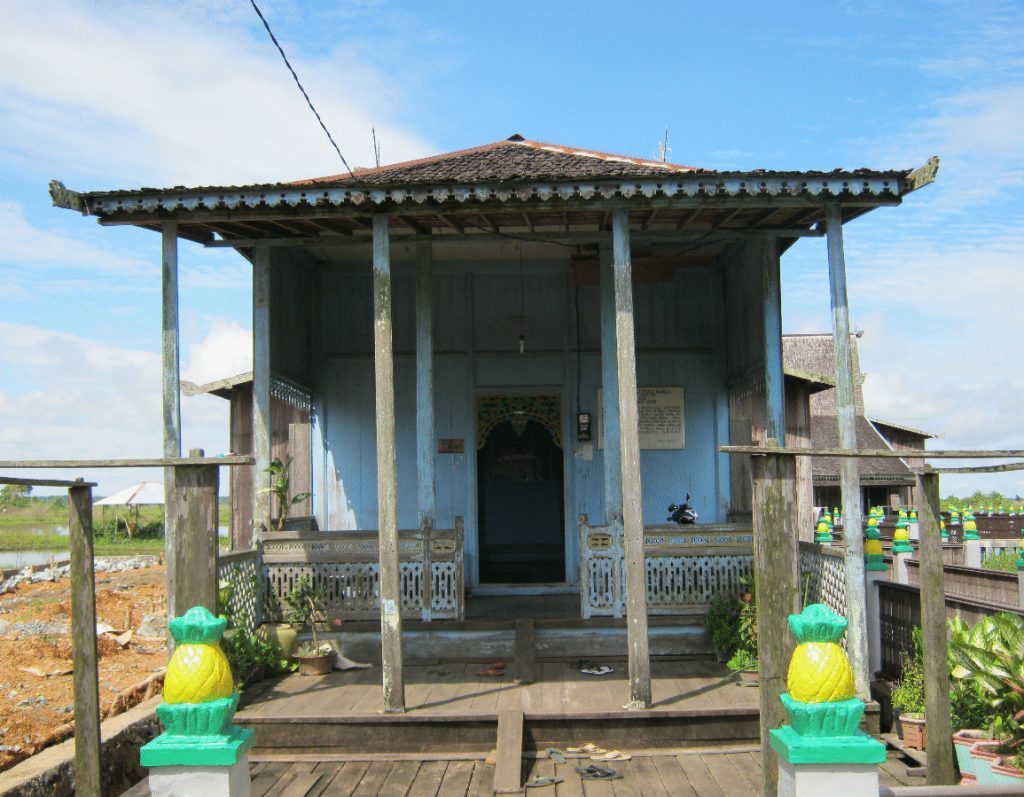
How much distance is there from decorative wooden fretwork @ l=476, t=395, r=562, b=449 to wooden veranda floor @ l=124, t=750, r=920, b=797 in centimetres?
483

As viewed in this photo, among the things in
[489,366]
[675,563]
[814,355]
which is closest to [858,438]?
[814,355]

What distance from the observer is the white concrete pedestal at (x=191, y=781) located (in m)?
3.91

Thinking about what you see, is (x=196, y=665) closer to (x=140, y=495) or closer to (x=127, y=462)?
(x=127, y=462)

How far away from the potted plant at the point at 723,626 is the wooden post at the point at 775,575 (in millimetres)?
3514

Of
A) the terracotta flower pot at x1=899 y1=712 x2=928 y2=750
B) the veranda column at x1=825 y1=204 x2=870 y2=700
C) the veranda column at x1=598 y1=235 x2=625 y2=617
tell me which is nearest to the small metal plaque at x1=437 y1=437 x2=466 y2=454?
the veranda column at x1=598 y1=235 x2=625 y2=617

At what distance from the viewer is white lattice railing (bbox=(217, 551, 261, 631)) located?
307 inches

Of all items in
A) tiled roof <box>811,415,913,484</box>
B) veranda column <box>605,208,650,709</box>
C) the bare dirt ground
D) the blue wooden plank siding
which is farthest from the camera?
tiled roof <box>811,415,913,484</box>

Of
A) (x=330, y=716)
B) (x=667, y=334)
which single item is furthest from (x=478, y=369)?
(x=330, y=716)

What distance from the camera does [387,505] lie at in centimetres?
726

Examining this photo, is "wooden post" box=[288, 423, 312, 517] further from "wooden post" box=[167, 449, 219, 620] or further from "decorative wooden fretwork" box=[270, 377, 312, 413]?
"wooden post" box=[167, 449, 219, 620]

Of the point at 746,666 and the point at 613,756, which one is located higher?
the point at 746,666

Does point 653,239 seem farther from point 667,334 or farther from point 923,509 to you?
point 923,509

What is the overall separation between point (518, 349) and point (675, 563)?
137 inches

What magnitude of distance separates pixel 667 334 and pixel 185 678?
8.02 m
